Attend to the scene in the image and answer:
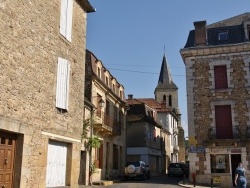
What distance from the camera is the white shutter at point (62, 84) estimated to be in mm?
11995

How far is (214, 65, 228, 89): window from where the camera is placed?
21.2 meters

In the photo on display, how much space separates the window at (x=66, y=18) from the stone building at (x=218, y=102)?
1058cm

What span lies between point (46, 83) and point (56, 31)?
2071mm

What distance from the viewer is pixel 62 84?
12266 mm

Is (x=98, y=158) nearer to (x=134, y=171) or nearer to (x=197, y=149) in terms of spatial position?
(x=134, y=171)

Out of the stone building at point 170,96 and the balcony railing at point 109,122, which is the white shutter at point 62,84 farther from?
the stone building at point 170,96

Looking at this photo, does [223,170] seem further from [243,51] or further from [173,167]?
[173,167]

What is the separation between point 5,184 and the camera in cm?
930

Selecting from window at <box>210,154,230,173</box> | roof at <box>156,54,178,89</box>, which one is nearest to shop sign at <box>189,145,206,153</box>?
window at <box>210,154,230,173</box>

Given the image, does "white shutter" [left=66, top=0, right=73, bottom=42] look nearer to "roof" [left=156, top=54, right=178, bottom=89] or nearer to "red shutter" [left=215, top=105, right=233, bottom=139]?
"red shutter" [left=215, top=105, right=233, bottom=139]

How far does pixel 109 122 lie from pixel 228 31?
10.2m

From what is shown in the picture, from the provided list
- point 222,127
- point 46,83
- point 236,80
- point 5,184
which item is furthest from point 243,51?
point 5,184

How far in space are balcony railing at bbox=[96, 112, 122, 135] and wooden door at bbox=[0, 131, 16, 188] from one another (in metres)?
11.3

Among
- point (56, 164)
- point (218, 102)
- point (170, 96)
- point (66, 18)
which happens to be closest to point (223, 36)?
point (218, 102)
